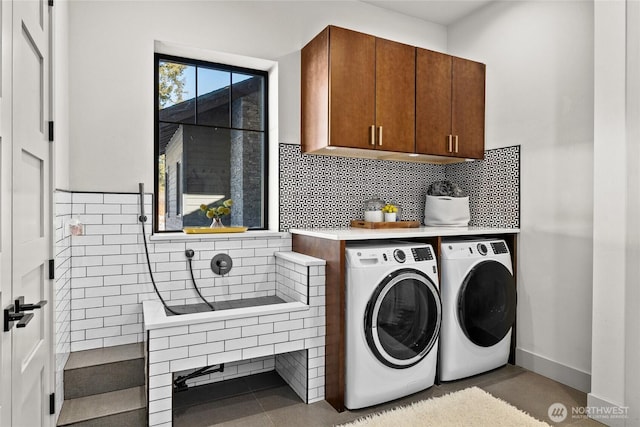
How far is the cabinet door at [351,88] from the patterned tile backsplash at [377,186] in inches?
17.5

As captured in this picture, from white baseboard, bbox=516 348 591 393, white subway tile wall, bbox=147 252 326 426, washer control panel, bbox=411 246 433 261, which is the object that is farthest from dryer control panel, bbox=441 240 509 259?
white subway tile wall, bbox=147 252 326 426

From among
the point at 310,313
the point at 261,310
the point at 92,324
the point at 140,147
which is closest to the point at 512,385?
the point at 310,313

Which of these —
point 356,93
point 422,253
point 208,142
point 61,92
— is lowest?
point 422,253

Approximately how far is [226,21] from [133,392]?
251cm

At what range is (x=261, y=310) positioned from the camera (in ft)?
7.80

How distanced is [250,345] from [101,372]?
84cm

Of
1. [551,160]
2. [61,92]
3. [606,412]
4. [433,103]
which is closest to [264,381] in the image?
[606,412]

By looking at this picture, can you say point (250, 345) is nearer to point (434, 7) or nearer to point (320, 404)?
point (320, 404)

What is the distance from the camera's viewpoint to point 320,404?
8.18 feet

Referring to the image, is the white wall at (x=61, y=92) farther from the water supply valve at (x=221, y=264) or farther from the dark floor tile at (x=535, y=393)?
the dark floor tile at (x=535, y=393)

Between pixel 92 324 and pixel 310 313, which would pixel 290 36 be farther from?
pixel 92 324

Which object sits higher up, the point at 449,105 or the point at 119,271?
the point at 449,105

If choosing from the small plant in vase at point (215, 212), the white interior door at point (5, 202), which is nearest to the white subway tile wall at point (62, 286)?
the white interior door at point (5, 202)

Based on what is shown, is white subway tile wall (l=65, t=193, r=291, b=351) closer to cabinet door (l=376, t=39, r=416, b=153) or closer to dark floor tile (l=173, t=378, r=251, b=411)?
dark floor tile (l=173, t=378, r=251, b=411)
